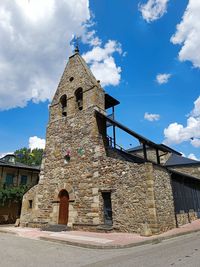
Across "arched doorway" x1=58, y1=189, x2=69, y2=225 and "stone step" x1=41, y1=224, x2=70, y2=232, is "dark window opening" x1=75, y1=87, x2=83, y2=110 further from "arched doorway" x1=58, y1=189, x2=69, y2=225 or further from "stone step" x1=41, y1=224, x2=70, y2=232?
"stone step" x1=41, y1=224, x2=70, y2=232

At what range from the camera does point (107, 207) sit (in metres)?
12.1

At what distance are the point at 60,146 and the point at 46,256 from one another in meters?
9.22

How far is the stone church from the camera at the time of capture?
10945mm

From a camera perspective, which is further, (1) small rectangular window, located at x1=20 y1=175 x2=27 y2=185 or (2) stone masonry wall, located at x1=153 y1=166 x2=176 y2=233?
(1) small rectangular window, located at x1=20 y1=175 x2=27 y2=185

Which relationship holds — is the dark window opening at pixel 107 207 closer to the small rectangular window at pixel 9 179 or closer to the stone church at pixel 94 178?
the stone church at pixel 94 178

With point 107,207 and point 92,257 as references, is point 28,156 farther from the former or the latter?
point 92,257

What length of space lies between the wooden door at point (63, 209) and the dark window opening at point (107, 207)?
8.87ft

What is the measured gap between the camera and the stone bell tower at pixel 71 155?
513 inches

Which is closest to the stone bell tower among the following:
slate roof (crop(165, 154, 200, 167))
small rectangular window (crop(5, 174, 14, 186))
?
small rectangular window (crop(5, 174, 14, 186))

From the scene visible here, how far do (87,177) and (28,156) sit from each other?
115 ft

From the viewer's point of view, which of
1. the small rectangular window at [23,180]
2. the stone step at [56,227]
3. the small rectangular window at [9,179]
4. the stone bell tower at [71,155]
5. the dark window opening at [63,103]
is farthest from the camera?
the small rectangular window at [23,180]

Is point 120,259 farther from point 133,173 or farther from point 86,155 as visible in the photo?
point 86,155

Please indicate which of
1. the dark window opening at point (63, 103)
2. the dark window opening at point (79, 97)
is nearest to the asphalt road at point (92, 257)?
the dark window opening at point (79, 97)

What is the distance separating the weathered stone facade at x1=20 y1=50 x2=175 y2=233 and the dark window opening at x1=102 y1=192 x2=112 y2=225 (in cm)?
13
